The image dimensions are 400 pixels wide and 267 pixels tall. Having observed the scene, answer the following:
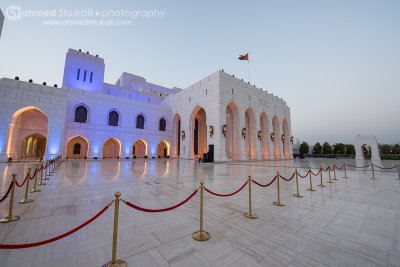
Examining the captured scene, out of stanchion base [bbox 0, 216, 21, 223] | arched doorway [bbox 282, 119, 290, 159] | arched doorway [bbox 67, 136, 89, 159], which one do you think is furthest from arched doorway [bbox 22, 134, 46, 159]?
arched doorway [bbox 282, 119, 290, 159]

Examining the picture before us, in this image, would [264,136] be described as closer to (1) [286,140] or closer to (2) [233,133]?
(1) [286,140]

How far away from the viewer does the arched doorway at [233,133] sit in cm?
2209

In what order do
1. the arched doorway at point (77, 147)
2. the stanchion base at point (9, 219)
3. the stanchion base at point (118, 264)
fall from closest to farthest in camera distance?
the stanchion base at point (118, 264), the stanchion base at point (9, 219), the arched doorway at point (77, 147)

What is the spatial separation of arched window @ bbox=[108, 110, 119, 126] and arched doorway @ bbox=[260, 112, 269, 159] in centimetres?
2334

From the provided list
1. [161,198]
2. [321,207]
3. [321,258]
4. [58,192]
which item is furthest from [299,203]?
[58,192]

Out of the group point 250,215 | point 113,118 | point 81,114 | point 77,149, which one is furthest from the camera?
point 77,149

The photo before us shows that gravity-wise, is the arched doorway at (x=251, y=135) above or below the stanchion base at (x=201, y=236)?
above

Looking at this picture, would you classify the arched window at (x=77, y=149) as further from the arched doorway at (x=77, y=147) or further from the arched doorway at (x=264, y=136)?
the arched doorway at (x=264, y=136)

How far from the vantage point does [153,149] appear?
26469 mm

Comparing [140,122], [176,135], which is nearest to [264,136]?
[176,135]

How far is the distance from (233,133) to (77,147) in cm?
2413

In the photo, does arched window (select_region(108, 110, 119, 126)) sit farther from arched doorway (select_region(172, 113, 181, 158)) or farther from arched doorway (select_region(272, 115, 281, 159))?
arched doorway (select_region(272, 115, 281, 159))

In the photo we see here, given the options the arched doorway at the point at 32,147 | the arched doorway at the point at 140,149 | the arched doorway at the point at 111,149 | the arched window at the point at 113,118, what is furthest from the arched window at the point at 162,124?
the arched doorway at the point at 32,147

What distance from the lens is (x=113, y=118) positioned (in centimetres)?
2397
